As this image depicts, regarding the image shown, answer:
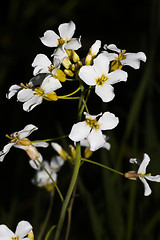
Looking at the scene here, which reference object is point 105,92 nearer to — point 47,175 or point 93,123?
point 93,123

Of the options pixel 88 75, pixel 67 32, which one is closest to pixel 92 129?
pixel 88 75

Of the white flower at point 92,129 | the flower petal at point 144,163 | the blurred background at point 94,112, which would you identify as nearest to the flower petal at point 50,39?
the white flower at point 92,129

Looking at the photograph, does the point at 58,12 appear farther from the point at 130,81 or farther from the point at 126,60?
the point at 126,60

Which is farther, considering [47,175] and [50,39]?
[47,175]

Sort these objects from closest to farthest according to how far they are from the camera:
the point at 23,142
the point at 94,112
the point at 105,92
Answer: the point at 105,92
the point at 23,142
the point at 94,112

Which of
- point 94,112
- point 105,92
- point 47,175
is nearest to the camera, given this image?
point 105,92

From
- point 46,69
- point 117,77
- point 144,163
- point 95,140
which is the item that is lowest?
point 144,163

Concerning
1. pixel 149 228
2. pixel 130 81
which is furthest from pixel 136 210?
pixel 130 81
